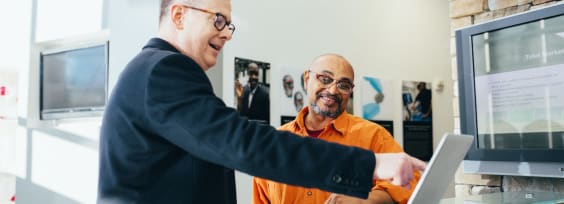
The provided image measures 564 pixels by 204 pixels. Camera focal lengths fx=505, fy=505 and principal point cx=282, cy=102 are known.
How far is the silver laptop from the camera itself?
0.84m

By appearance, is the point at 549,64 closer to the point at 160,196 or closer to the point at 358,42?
the point at 160,196

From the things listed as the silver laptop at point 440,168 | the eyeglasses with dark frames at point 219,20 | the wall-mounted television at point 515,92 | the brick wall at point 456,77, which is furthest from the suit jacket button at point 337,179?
the brick wall at point 456,77

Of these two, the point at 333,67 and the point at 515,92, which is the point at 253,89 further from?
the point at 515,92

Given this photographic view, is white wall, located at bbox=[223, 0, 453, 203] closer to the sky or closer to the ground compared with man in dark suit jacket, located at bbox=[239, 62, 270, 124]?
closer to the sky

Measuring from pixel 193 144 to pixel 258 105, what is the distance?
8.84 ft

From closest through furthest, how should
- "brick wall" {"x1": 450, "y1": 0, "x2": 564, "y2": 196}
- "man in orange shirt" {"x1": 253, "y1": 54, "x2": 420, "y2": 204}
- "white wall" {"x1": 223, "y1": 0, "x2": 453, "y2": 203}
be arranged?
"man in orange shirt" {"x1": 253, "y1": 54, "x2": 420, "y2": 204} → "brick wall" {"x1": 450, "y1": 0, "x2": 564, "y2": 196} → "white wall" {"x1": 223, "y1": 0, "x2": 453, "y2": 203}

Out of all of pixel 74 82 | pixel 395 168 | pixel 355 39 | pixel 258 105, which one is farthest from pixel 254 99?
pixel 395 168

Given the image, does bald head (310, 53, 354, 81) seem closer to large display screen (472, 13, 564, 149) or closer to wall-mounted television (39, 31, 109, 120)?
large display screen (472, 13, 564, 149)

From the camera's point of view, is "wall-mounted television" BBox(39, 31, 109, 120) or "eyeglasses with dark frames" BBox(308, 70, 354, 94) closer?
"eyeglasses with dark frames" BBox(308, 70, 354, 94)

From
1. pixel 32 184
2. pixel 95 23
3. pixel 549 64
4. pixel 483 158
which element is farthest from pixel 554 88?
pixel 32 184

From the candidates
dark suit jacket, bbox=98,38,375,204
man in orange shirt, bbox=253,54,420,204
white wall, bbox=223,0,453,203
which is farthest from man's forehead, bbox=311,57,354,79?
white wall, bbox=223,0,453,203

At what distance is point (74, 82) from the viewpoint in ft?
14.3

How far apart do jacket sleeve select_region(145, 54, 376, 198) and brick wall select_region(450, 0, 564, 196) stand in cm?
143

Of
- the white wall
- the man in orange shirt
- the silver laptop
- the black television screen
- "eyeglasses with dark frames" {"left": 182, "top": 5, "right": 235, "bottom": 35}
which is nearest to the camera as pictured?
the silver laptop
